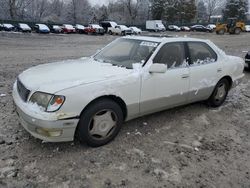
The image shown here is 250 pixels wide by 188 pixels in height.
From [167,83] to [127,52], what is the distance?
3.02 feet

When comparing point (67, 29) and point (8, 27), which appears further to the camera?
point (67, 29)

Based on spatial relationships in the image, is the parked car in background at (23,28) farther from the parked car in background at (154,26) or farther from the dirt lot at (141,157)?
the dirt lot at (141,157)

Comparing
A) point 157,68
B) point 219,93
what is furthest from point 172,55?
point 219,93

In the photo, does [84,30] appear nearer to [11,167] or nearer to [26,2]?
[26,2]

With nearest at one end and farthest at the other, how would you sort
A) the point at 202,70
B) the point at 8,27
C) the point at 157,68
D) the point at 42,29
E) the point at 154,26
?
the point at 157,68 < the point at 202,70 < the point at 8,27 < the point at 42,29 < the point at 154,26

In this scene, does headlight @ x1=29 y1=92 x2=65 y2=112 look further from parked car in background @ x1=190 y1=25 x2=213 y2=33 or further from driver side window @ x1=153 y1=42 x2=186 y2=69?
parked car in background @ x1=190 y1=25 x2=213 y2=33

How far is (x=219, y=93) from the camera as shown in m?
5.73

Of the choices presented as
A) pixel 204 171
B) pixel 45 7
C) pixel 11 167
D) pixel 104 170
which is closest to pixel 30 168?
pixel 11 167

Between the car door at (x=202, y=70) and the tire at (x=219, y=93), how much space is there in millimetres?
182

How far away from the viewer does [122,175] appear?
129 inches

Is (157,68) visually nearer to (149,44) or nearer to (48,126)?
(149,44)

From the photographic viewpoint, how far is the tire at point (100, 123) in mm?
3568

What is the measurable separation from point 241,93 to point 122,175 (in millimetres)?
4917

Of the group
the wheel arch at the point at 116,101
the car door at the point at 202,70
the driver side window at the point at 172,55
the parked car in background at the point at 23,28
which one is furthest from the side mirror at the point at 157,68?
the parked car in background at the point at 23,28
